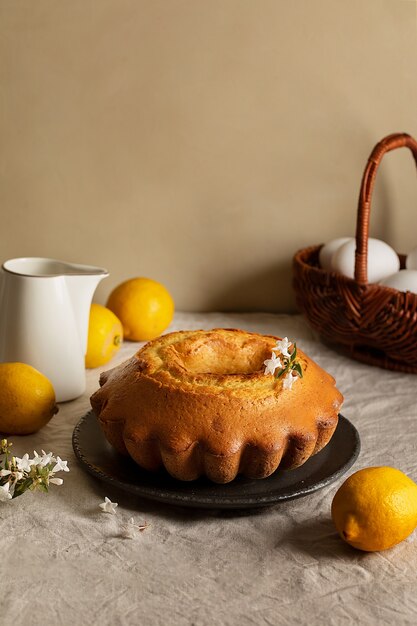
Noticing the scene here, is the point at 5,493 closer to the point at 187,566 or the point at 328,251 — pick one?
the point at 187,566

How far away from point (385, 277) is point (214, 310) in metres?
0.41

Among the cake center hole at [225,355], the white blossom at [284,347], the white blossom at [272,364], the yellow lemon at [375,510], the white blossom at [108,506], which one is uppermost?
the white blossom at [284,347]

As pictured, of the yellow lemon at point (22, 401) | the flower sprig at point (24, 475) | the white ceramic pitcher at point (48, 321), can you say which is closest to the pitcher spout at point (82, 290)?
the white ceramic pitcher at point (48, 321)

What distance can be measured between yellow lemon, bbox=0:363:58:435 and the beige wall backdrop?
0.57 m

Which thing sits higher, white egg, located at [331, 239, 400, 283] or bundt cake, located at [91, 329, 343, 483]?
white egg, located at [331, 239, 400, 283]

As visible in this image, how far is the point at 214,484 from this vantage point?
2.96 ft

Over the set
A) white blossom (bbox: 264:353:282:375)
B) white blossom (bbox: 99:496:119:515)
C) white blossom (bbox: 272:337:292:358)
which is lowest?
white blossom (bbox: 99:496:119:515)

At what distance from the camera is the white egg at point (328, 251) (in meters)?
1.44

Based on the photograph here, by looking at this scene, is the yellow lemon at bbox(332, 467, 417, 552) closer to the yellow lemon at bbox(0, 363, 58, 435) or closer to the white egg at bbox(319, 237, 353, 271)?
the yellow lemon at bbox(0, 363, 58, 435)

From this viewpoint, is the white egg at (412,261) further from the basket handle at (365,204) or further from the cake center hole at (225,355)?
the cake center hole at (225,355)

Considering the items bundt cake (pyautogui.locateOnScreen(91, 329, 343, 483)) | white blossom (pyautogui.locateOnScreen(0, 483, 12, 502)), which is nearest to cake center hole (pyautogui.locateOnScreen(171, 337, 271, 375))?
bundt cake (pyautogui.locateOnScreen(91, 329, 343, 483))

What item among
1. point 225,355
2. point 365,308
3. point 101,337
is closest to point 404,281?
point 365,308

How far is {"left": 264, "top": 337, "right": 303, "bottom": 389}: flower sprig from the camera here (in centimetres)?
92

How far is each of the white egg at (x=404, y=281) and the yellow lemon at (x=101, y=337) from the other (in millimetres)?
463
